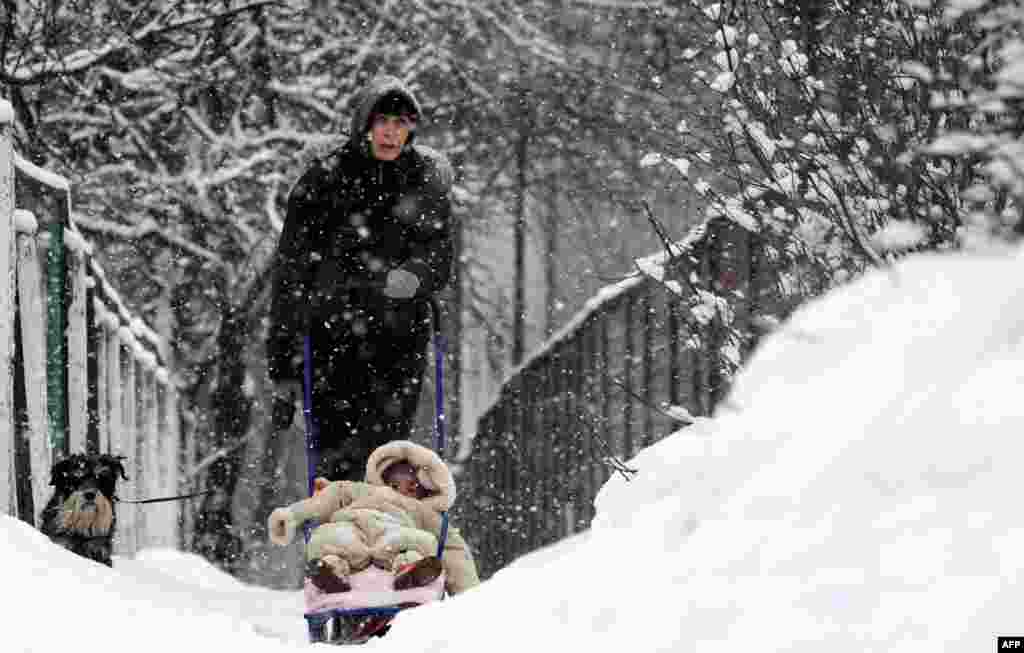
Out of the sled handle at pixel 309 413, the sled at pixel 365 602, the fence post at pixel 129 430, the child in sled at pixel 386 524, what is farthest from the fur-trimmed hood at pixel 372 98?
the fence post at pixel 129 430

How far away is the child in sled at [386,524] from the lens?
4824 mm

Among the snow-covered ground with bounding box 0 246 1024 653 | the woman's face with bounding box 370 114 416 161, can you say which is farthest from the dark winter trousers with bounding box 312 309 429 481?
the snow-covered ground with bounding box 0 246 1024 653

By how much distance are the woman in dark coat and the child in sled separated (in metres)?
0.77

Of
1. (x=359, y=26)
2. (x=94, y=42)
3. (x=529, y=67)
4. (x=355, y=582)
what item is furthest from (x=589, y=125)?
(x=355, y=582)

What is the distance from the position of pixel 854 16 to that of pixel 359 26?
420 inches

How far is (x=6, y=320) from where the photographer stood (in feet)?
17.3

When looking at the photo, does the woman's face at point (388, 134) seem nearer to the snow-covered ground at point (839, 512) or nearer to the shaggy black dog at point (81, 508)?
the shaggy black dog at point (81, 508)

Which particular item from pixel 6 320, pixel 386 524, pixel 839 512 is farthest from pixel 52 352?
pixel 839 512

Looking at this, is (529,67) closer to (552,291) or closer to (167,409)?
(167,409)

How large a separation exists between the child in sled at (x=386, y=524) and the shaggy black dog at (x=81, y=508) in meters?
0.99

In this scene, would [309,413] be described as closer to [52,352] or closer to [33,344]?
[33,344]

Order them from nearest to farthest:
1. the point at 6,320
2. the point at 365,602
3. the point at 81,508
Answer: the point at 365,602 < the point at 6,320 < the point at 81,508

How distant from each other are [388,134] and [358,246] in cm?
48

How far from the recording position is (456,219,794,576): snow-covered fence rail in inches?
190
